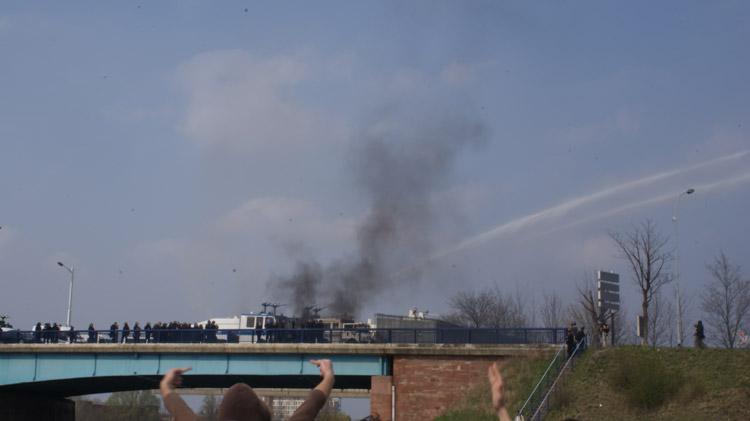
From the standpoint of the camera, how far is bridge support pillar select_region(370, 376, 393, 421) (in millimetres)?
38312

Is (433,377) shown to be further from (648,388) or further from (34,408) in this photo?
(34,408)

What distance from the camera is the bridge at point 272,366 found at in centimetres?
3803

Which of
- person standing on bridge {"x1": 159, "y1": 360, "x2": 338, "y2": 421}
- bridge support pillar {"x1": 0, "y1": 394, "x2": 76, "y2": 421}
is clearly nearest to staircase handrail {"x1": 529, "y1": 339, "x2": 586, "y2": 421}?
person standing on bridge {"x1": 159, "y1": 360, "x2": 338, "y2": 421}

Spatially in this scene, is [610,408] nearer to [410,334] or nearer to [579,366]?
[579,366]

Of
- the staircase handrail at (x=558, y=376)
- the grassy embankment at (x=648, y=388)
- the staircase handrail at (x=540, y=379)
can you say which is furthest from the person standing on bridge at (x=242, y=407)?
the staircase handrail at (x=540, y=379)

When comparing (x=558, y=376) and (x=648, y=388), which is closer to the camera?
(x=648, y=388)

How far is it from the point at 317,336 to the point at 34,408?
21.4m

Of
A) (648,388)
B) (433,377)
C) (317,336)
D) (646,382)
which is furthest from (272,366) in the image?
(648,388)

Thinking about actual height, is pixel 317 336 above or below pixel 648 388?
above

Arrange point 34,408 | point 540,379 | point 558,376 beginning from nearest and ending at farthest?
point 558,376
point 540,379
point 34,408

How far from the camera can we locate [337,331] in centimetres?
4388

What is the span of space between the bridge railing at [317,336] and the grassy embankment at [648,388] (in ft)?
7.98

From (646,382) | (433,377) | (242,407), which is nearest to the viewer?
(242,407)

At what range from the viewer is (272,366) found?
41969 millimetres
